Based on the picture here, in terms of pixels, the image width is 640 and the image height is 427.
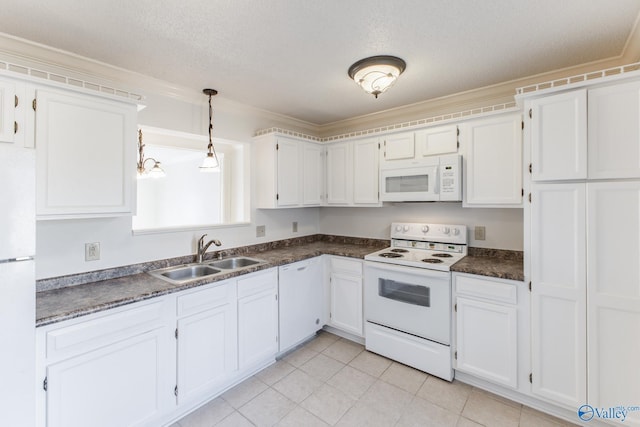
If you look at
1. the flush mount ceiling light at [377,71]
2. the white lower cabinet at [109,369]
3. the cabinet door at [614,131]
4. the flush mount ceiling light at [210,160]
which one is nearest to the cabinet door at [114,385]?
the white lower cabinet at [109,369]

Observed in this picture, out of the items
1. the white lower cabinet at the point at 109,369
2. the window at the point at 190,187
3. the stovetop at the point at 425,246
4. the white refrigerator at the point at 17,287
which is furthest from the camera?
the window at the point at 190,187

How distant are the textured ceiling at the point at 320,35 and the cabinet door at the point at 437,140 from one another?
15.9 inches

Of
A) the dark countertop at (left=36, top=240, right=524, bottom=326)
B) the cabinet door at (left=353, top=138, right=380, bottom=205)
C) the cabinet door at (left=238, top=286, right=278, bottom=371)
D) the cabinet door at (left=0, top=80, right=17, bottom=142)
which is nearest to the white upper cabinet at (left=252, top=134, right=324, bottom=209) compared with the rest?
the cabinet door at (left=353, top=138, right=380, bottom=205)

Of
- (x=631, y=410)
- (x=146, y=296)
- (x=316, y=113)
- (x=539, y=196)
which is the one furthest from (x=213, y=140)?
(x=631, y=410)

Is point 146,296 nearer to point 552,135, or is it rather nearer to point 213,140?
point 213,140

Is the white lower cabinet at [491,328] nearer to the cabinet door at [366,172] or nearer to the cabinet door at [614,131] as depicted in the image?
the cabinet door at [614,131]

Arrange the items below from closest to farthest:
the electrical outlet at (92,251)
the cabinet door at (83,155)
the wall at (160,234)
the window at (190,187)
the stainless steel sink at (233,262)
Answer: the cabinet door at (83,155) < the wall at (160,234) < the electrical outlet at (92,251) < the stainless steel sink at (233,262) < the window at (190,187)

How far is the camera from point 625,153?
161cm

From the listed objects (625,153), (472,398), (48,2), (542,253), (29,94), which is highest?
(48,2)

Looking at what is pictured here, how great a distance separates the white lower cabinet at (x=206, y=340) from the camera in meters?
1.88

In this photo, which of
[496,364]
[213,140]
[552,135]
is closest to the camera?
[552,135]

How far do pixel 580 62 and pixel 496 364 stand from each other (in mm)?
2296

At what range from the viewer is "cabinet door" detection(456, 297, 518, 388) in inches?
78.6

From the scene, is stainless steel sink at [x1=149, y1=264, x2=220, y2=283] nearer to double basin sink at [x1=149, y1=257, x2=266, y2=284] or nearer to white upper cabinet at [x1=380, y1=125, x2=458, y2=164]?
double basin sink at [x1=149, y1=257, x2=266, y2=284]
